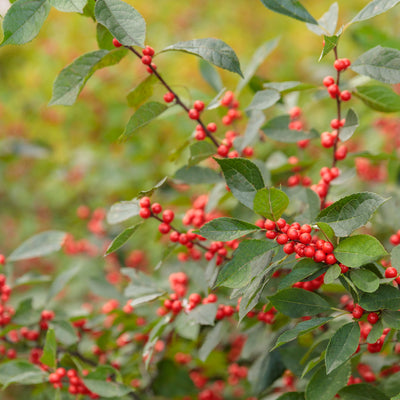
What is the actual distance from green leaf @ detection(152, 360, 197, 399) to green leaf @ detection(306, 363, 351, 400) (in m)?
0.84

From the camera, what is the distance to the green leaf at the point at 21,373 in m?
1.37

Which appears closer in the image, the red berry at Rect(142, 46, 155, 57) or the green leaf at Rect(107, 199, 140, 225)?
the red berry at Rect(142, 46, 155, 57)

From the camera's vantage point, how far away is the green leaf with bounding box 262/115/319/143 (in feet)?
4.90

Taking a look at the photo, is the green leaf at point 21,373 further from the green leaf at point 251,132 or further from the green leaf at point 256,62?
the green leaf at point 256,62

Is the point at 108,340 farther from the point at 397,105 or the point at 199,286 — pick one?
the point at 397,105

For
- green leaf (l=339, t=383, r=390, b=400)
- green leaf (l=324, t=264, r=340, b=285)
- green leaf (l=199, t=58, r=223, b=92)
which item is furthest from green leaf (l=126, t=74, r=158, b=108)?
green leaf (l=339, t=383, r=390, b=400)

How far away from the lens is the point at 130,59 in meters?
4.12

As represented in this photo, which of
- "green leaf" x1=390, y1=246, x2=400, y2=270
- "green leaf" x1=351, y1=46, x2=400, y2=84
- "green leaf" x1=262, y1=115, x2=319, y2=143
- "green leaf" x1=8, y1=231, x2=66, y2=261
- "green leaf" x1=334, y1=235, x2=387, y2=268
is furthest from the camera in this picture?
"green leaf" x1=8, y1=231, x2=66, y2=261

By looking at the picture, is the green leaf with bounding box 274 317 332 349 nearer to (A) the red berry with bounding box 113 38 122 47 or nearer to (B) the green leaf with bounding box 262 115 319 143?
(B) the green leaf with bounding box 262 115 319 143

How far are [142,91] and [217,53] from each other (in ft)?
0.95

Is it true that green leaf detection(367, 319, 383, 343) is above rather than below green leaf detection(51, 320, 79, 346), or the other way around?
below

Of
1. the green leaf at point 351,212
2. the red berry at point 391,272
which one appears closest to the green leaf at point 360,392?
the red berry at point 391,272

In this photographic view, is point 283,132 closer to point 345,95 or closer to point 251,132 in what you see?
point 251,132

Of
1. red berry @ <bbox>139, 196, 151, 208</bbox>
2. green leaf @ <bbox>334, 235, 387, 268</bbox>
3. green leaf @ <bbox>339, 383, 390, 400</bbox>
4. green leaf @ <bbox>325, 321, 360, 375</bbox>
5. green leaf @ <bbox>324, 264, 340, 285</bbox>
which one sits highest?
red berry @ <bbox>139, 196, 151, 208</bbox>
